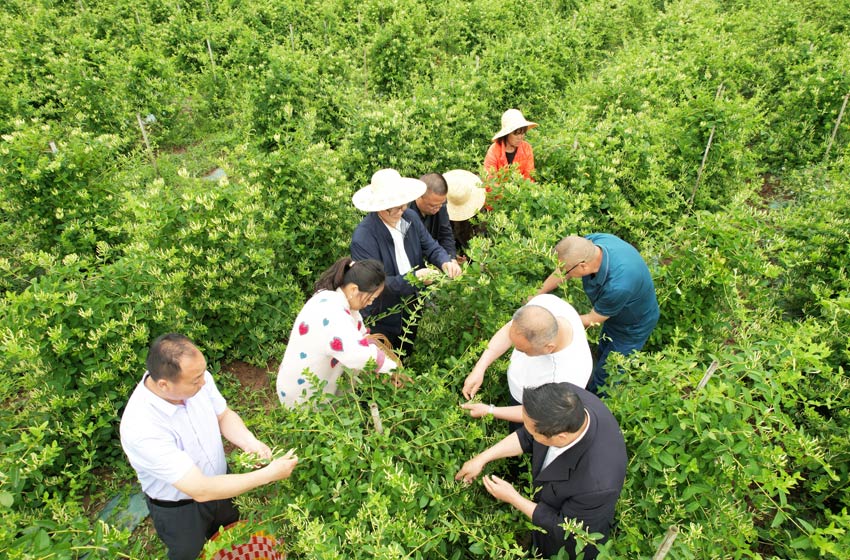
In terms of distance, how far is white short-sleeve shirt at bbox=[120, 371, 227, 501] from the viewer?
2.44 meters

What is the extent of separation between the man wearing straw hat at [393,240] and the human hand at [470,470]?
1.32m

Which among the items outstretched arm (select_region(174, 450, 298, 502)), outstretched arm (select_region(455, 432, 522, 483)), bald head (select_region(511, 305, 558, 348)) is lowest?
outstretched arm (select_region(455, 432, 522, 483))

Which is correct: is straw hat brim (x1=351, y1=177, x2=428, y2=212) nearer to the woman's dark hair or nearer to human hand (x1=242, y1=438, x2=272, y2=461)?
the woman's dark hair

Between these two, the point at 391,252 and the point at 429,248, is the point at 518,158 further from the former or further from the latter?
the point at 391,252

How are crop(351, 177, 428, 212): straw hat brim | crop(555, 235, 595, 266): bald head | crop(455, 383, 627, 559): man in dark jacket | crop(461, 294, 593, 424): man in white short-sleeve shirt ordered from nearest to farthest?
crop(455, 383, 627, 559): man in dark jacket → crop(461, 294, 593, 424): man in white short-sleeve shirt → crop(555, 235, 595, 266): bald head → crop(351, 177, 428, 212): straw hat brim

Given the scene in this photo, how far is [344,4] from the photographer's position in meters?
11.9

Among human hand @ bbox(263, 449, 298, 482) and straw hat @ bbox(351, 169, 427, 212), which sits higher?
straw hat @ bbox(351, 169, 427, 212)

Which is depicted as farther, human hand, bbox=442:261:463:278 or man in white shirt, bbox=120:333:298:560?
human hand, bbox=442:261:463:278

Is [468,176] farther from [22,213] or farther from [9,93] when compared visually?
[9,93]

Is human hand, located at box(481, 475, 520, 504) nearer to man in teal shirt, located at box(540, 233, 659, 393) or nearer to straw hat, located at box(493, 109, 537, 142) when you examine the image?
man in teal shirt, located at box(540, 233, 659, 393)

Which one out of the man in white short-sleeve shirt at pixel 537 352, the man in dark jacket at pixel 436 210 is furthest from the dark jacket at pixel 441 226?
the man in white short-sleeve shirt at pixel 537 352

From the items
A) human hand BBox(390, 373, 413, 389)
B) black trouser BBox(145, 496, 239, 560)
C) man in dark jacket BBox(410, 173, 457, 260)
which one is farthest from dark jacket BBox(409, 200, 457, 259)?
black trouser BBox(145, 496, 239, 560)

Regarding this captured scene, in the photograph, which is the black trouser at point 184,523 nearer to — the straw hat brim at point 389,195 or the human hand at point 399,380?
the human hand at point 399,380

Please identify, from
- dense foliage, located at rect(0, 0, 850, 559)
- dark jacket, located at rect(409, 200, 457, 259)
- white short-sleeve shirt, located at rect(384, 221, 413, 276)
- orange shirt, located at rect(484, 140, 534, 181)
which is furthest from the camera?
orange shirt, located at rect(484, 140, 534, 181)
